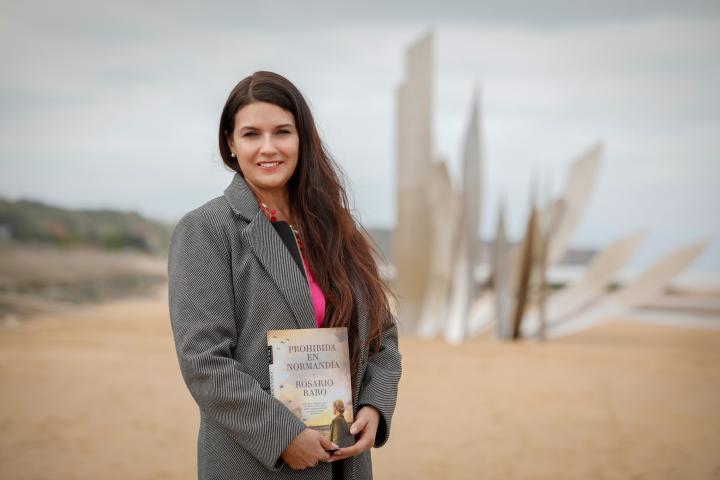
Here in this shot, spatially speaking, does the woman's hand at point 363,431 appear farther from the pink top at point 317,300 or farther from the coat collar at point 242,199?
the coat collar at point 242,199

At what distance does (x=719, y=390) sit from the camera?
4.93 m

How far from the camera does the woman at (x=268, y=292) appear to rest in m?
1.35

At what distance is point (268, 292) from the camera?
1.44 metres

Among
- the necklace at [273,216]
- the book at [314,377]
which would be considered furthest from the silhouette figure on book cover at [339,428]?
the necklace at [273,216]

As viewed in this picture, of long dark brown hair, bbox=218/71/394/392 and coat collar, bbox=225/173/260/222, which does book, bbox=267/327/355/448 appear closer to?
long dark brown hair, bbox=218/71/394/392

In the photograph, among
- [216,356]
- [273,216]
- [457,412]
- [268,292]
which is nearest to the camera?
[216,356]

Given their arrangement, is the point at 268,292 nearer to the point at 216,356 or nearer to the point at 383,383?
the point at 216,356

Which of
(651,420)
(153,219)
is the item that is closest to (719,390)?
(651,420)

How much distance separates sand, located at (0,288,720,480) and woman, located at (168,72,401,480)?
1.79 m

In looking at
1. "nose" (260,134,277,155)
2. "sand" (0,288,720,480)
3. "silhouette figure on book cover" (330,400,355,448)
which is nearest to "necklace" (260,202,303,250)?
"nose" (260,134,277,155)

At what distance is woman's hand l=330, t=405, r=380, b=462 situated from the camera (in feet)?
4.62

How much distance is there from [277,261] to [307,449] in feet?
1.16

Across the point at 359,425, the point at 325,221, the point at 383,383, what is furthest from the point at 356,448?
the point at 325,221

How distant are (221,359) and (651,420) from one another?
3.40 meters
